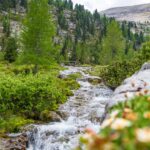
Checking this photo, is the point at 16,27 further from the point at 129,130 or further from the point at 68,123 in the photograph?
the point at 129,130

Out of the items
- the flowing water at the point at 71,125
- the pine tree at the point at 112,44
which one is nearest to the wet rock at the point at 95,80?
the flowing water at the point at 71,125

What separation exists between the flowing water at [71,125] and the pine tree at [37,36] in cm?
1389

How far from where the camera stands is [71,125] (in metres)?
23.1

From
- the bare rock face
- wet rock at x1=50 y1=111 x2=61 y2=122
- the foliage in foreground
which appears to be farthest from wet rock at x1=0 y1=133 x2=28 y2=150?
the foliage in foreground

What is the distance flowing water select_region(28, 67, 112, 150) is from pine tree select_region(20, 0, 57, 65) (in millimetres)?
13885

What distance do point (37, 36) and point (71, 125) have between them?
2613cm

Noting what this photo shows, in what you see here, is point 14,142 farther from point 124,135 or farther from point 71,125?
point 124,135

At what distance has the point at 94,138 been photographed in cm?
348

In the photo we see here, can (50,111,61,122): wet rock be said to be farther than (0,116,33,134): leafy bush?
Yes

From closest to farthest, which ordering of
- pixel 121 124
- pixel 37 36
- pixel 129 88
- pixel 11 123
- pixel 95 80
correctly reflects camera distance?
pixel 121 124
pixel 129 88
pixel 11 123
pixel 95 80
pixel 37 36

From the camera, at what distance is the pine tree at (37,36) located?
4703 cm

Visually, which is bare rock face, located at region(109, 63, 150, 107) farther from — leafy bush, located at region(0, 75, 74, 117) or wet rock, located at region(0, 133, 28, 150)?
leafy bush, located at region(0, 75, 74, 117)

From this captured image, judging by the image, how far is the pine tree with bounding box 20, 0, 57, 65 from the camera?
154 feet

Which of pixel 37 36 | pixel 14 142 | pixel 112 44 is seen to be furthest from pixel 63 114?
pixel 112 44
